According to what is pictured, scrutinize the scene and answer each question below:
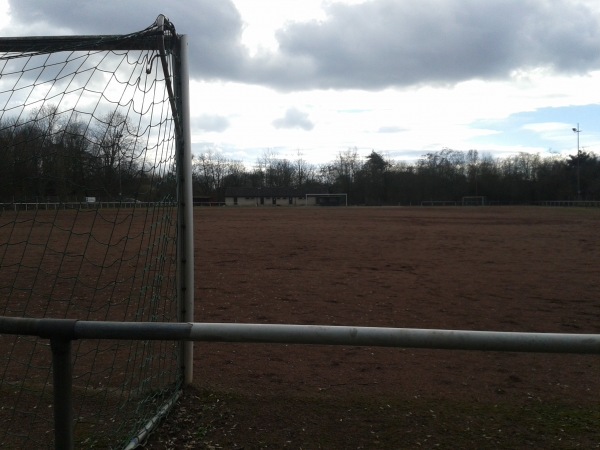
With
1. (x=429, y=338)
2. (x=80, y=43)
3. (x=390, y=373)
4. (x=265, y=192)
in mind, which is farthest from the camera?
(x=265, y=192)

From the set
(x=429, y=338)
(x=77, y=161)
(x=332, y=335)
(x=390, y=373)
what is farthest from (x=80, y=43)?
(x=390, y=373)

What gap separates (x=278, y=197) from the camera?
100m

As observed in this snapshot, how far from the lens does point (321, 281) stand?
1041 cm

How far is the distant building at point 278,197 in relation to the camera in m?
97.4

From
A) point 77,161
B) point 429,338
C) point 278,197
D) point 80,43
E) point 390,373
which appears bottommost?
point 390,373

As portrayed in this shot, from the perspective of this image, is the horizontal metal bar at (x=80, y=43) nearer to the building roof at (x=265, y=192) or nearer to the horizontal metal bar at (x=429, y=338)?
the horizontal metal bar at (x=429, y=338)

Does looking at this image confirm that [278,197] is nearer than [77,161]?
No

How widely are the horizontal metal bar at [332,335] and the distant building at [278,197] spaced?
94205 mm

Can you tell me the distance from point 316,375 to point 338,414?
114 centimetres

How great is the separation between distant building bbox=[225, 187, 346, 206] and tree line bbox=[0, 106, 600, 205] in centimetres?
372

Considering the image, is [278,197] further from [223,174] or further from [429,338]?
[429,338]

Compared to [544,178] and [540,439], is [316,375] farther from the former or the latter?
[544,178]

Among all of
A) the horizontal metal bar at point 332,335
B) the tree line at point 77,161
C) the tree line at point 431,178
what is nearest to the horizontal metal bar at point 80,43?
the tree line at point 77,161

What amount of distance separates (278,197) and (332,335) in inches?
3883
